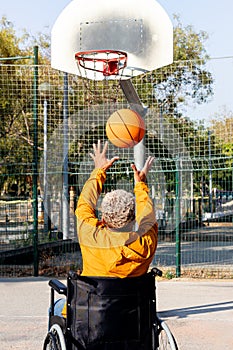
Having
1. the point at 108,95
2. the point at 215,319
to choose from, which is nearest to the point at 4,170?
the point at 108,95

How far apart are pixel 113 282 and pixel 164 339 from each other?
0.70m

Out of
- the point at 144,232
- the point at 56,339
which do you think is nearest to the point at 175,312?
the point at 56,339

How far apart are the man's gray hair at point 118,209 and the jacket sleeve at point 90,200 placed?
17 cm

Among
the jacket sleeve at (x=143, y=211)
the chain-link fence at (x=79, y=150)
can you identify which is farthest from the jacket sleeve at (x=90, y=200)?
the chain-link fence at (x=79, y=150)

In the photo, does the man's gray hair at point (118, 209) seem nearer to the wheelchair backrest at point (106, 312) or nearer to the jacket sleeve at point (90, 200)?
the jacket sleeve at point (90, 200)

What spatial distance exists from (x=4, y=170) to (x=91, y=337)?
10.8 m

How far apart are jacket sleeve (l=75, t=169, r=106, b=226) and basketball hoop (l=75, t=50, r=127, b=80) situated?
234cm

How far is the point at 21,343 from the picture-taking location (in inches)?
269

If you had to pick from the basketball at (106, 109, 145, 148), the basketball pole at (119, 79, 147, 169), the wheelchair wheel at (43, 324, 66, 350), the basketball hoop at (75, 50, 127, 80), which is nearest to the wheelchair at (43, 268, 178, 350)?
the wheelchair wheel at (43, 324, 66, 350)

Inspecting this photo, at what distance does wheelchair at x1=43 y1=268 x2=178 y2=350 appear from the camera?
4.87 metres

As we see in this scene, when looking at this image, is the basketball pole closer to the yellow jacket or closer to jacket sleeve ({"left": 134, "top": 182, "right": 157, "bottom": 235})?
jacket sleeve ({"left": 134, "top": 182, "right": 157, "bottom": 235})

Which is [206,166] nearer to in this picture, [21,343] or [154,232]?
[21,343]

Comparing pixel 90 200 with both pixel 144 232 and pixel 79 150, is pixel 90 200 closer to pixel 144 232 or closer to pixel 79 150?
pixel 144 232

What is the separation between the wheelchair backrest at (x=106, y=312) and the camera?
4871 mm
